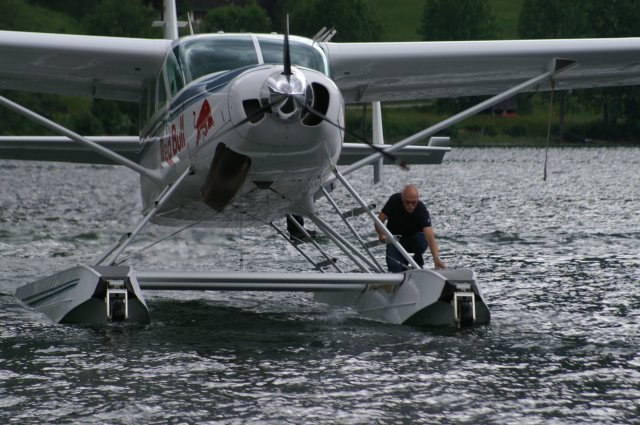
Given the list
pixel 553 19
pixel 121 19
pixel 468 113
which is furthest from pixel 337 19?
pixel 468 113

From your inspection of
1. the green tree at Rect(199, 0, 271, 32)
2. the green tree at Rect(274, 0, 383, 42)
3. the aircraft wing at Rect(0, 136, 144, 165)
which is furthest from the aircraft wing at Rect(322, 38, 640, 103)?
the green tree at Rect(274, 0, 383, 42)

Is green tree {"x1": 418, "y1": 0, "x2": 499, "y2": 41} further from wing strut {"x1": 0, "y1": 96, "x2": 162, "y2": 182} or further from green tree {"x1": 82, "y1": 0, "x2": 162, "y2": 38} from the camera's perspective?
wing strut {"x1": 0, "y1": 96, "x2": 162, "y2": 182}

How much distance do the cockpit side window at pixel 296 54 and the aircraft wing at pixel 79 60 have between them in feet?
5.71

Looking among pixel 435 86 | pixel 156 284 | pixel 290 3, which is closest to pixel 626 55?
pixel 435 86

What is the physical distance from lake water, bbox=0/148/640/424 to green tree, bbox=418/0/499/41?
321 ft

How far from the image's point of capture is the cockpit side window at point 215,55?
30.0ft

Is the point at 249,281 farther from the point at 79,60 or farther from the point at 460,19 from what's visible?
the point at 460,19

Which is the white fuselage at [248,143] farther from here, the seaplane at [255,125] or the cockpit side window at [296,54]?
the cockpit side window at [296,54]

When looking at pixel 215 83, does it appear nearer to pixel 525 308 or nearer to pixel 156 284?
pixel 156 284

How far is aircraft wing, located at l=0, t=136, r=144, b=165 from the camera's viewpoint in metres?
12.4

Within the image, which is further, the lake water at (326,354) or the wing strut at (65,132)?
the wing strut at (65,132)

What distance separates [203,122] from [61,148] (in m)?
4.27

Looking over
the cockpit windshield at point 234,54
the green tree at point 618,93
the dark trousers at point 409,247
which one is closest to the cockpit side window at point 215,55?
the cockpit windshield at point 234,54

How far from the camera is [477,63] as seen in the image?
1135 centimetres
